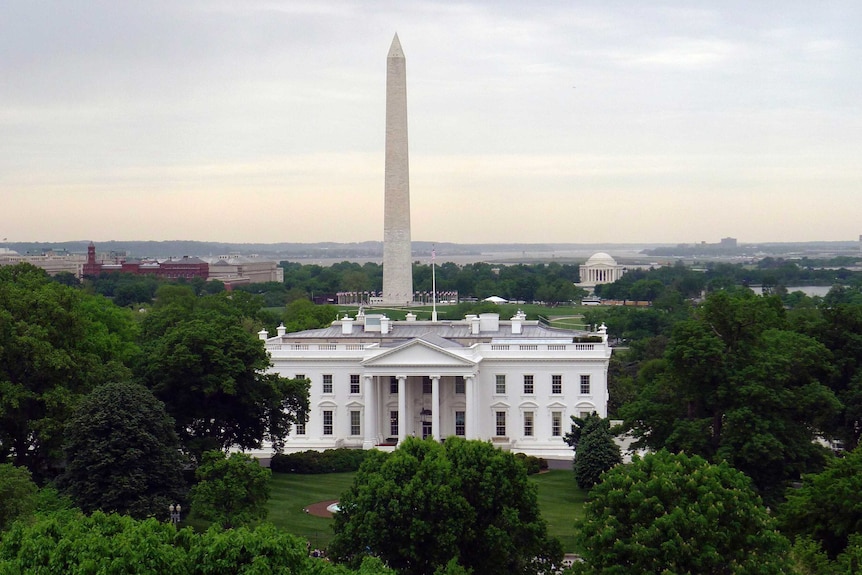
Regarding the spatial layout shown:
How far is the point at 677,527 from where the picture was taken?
120 ft

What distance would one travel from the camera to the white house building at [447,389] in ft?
244

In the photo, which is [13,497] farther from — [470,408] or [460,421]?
[460,421]

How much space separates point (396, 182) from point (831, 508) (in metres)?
91.6

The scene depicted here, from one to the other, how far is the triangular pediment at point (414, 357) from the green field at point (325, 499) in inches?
358

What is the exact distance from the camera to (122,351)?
72.5 metres

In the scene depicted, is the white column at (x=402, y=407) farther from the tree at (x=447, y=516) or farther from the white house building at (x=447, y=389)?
the tree at (x=447, y=516)

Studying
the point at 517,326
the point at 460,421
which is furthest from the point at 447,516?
the point at 517,326

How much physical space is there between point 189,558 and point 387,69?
9639cm

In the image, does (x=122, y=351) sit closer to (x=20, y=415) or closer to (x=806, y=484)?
(x=20, y=415)

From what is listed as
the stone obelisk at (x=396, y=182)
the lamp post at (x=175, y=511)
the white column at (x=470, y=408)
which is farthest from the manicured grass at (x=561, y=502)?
the stone obelisk at (x=396, y=182)

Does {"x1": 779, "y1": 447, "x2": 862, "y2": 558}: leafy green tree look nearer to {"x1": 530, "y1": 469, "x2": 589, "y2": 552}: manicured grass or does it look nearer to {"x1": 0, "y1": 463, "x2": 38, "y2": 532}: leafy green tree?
{"x1": 530, "y1": 469, "x2": 589, "y2": 552}: manicured grass

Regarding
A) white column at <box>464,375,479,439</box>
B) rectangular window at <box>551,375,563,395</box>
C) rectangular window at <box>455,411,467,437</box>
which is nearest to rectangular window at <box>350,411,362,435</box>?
rectangular window at <box>455,411,467,437</box>

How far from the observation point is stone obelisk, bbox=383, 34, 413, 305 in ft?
416

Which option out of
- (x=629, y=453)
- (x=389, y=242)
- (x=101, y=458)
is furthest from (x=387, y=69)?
(x=101, y=458)
